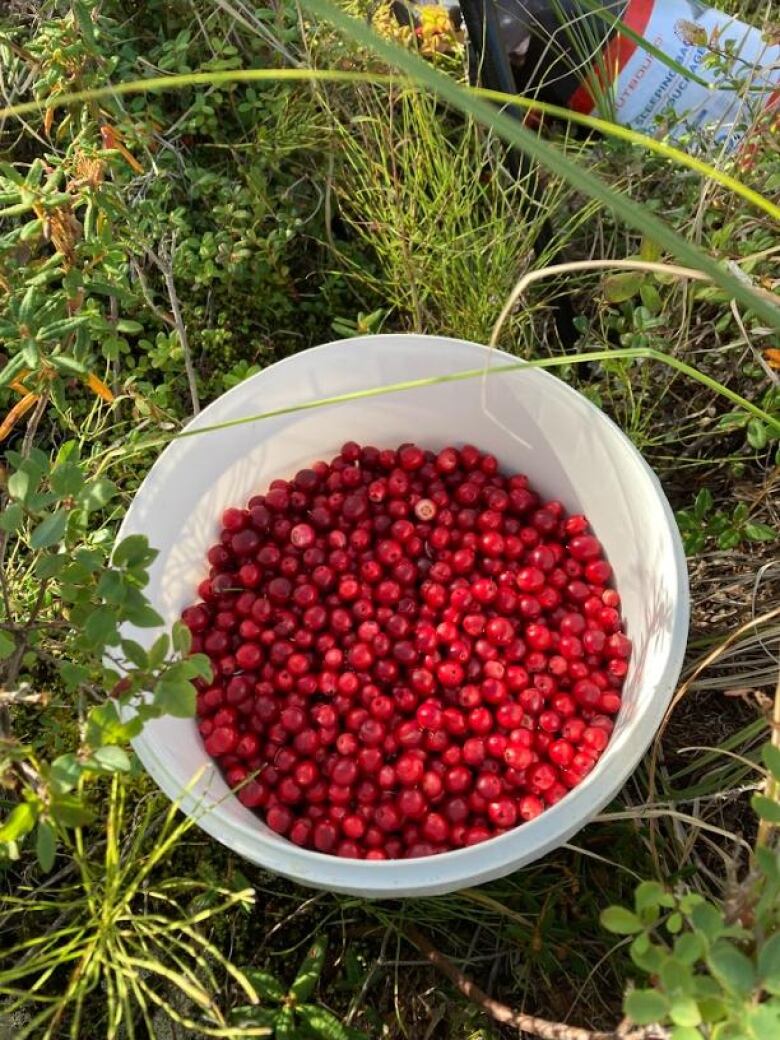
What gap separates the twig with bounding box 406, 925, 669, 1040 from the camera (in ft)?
3.26

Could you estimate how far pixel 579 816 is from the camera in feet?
3.46

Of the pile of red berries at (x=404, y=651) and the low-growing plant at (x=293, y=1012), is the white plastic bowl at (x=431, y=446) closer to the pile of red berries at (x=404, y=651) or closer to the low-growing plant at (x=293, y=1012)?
the pile of red berries at (x=404, y=651)

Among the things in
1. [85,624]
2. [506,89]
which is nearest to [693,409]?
[506,89]

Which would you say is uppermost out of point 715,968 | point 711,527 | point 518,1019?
point 715,968

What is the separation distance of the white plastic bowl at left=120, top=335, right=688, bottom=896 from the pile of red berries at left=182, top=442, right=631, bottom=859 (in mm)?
39

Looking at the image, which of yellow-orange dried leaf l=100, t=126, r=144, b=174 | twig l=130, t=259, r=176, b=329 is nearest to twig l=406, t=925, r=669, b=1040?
twig l=130, t=259, r=176, b=329

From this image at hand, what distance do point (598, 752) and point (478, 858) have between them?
11.0 inches

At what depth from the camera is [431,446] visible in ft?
5.22

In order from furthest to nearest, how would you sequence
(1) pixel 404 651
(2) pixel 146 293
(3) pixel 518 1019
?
(2) pixel 146 293 → (1) pixel 404 651 → (3) pixel 518 1019

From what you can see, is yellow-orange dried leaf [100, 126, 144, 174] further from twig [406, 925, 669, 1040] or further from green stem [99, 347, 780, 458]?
twig [406, 925, 669, 1040]

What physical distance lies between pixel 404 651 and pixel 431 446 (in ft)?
1.23

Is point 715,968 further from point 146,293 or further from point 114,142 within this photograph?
point 114,142

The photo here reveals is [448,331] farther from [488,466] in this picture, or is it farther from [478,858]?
[478,858]

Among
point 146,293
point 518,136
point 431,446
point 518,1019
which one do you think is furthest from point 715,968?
point 146,293
